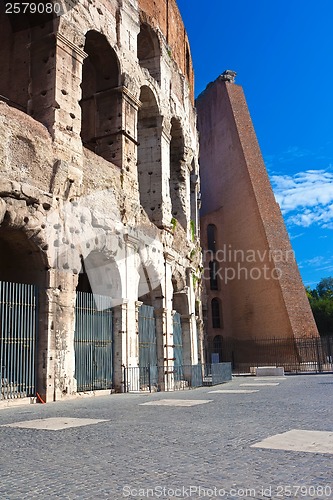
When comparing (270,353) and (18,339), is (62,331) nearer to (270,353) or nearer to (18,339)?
(18,339)

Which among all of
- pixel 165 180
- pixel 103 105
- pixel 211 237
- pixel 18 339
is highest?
pixel 211 237

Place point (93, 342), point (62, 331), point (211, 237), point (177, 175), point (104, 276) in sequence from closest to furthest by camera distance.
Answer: point (62, 331)
point (93, 342)
point (104, 276)
point (177, 175)
point (211, 237)

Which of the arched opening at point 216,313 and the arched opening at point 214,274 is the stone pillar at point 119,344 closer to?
the arched opening at point 216,313

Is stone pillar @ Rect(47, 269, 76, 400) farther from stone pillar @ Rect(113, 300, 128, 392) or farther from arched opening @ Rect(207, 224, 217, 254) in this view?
arched opening @ Rect(207, 224, 217, 254)

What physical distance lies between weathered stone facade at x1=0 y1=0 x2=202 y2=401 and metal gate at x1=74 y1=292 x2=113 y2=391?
0.32m

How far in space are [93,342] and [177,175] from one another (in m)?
9.41

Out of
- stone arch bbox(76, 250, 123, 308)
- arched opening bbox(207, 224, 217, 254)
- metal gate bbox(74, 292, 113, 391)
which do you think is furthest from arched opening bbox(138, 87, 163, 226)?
arched opening bbox(207, 224, 217, 254)

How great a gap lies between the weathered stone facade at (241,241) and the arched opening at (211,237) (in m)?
0.07

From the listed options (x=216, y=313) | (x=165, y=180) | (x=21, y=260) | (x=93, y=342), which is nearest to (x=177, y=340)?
(x=165, y=180)

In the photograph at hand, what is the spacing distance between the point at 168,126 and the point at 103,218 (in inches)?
247

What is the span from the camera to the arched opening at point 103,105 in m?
13.0

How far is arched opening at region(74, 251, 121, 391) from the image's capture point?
10195 millimetres

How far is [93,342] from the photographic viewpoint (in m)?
10.7

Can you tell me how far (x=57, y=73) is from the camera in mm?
10484
